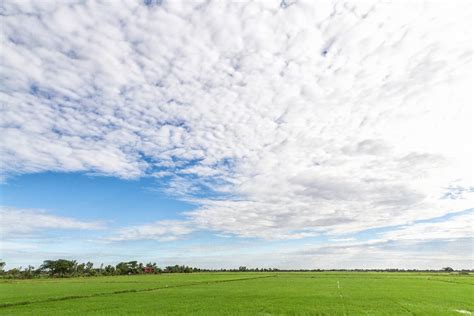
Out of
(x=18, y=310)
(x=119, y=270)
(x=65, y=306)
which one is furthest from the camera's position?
(x=119, y=270)

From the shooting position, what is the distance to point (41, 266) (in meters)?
103

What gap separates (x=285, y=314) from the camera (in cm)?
1894

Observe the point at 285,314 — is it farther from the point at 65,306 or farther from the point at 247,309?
the point at 65,306

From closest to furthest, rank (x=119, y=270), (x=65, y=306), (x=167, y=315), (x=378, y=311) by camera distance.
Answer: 1. (x=167, y=315)
2. (x=378, y=311)
3. (x=65, y=306)
4. (x=119, y=270)

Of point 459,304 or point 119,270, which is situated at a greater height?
point 119,270

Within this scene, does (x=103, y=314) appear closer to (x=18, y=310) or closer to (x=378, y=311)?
(x=18, y=310)

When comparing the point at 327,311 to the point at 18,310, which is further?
the point at 18,310

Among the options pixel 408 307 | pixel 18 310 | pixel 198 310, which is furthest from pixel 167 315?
pixel 408 307

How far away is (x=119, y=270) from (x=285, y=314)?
110 m

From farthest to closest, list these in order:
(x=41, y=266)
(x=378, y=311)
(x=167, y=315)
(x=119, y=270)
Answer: (x=119, y=270), (x=41, y=266), (x=378, y=311), (x=167, y=315)

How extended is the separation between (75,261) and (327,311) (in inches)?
4138

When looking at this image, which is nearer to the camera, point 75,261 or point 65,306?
point 65,306

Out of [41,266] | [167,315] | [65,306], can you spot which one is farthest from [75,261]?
[167,315]

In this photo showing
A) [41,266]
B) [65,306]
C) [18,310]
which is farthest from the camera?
[41,266]
